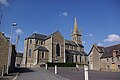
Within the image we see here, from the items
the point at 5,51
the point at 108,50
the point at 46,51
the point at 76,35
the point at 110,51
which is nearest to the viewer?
the point at 5,51

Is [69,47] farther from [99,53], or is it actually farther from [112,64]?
[112,64]

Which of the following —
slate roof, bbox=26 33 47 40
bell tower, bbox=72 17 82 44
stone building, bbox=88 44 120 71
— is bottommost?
stone building, bbox=88 44 120 71

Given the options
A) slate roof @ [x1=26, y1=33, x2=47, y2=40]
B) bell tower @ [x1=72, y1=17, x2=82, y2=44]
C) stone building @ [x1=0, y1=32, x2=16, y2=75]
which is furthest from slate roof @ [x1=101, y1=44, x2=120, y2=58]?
bell tower @ [x1=72, y1=17, x2=82, y2=44]

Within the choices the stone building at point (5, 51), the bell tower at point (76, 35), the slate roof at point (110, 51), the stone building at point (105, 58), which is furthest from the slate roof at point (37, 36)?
the stone building at point (5, 51)

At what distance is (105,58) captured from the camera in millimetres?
47000

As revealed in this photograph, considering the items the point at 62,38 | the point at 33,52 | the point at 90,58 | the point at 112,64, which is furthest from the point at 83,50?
the point at 112,64

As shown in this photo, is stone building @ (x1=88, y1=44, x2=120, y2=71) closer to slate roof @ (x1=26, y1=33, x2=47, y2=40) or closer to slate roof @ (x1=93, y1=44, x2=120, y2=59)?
slate roof @ (x1=93, y1=44, x2=120, y2=59)

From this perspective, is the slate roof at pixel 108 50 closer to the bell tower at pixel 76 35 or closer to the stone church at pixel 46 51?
the stone church at pixel 46 51

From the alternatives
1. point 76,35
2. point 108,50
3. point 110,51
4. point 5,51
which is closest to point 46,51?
point 108,50

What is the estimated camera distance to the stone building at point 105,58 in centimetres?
4260

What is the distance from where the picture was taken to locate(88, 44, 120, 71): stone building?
42600 millimetres

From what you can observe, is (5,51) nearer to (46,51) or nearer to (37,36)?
(46,51)

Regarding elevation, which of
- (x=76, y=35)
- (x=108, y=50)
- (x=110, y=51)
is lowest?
(x=110, y=51)

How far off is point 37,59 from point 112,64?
1101 inches
